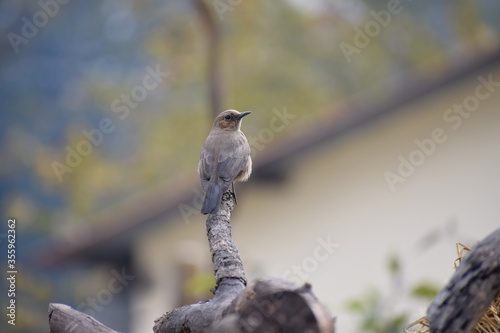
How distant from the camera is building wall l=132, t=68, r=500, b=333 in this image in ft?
35.7

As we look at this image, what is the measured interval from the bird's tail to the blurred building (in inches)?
198

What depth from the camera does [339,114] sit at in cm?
1192

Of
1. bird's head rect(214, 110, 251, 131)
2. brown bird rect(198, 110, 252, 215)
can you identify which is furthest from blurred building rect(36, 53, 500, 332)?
brown bird rect(198, 110, 252, 215)

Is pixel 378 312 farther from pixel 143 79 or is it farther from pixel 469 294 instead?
pixel 143 79

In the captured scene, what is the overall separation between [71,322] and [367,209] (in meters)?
8.22

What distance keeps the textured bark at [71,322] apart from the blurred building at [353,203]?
7015mm

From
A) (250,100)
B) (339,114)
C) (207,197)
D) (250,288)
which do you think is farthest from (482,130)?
(250,100)

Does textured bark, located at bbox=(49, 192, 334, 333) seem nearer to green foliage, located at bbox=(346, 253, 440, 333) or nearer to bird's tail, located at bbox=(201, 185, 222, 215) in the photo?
bird's tail, located at bbox=(201, 185, 222, 215)

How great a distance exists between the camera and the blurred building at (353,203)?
11.0 m

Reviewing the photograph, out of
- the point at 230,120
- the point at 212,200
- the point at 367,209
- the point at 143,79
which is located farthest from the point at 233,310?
the point at 143,79

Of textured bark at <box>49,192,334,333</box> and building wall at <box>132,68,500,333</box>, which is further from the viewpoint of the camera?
Result: building wall at <box>132,68,500,333</box>

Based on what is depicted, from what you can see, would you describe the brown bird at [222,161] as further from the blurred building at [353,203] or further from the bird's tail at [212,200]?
the blurred building at [353,203]

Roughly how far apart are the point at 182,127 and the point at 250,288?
63.7 feet

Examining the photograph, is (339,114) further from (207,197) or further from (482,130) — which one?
(207,197)
